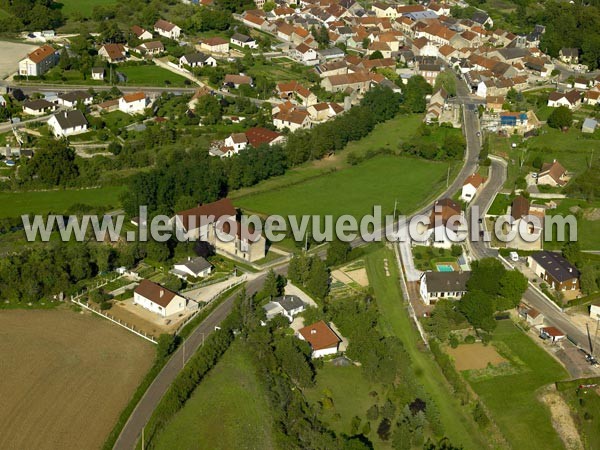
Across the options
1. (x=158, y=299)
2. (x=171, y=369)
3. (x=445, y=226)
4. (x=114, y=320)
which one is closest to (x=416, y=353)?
(x=171, y=369)

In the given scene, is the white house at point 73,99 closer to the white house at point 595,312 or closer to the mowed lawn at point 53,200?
the mowed lawn at point 53,200

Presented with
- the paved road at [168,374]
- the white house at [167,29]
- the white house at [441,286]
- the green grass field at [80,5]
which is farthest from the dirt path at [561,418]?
the green grass field at [80,5]

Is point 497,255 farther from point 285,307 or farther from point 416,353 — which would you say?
point 285,307

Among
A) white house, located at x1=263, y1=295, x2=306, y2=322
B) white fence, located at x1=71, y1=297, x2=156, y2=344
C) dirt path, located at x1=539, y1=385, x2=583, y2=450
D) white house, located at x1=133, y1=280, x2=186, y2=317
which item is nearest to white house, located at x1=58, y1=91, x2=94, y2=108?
white fence, located at x1=71, y1=297, x2=156, y2=344

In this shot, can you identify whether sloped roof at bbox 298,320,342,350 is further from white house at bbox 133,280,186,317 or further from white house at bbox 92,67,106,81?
white house at bbox 92,67,106,81

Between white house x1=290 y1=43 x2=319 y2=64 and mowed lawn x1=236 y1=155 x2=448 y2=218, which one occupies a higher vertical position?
white house x1=290 y1=43 x2=319 y2=64
